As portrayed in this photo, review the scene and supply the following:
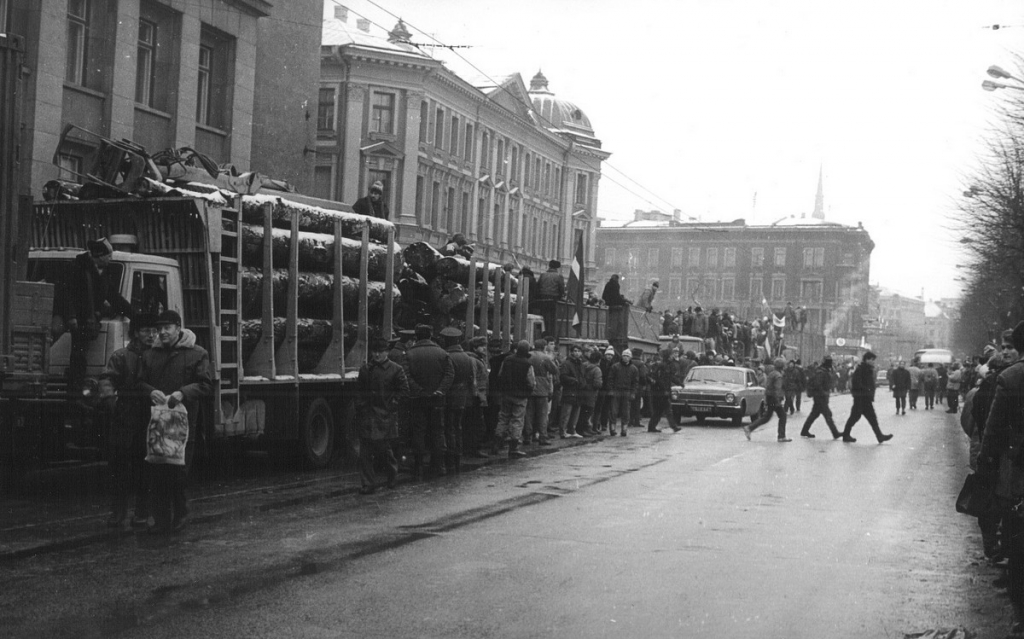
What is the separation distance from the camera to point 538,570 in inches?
337

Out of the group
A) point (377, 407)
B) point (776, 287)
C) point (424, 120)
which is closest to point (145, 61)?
point (377, 407)

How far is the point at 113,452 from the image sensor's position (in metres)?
10.1

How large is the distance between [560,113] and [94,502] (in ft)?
208

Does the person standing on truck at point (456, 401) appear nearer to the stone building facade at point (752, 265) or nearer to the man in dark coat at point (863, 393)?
the man in dark coat at point (863, 393)

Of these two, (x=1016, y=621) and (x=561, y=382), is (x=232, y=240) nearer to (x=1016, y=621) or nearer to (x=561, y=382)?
(x=1016, y=621)

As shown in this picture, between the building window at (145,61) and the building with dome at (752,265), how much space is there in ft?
265

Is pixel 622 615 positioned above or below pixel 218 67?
below

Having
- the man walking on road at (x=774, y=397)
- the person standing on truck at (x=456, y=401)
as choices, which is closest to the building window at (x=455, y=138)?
the man walking on road at (x=774, y=397)

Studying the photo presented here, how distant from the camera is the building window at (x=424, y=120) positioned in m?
53.3

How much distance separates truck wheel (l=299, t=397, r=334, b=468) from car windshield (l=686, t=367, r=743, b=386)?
16.3 meters

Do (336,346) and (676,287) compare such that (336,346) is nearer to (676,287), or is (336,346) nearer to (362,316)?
(362,316)

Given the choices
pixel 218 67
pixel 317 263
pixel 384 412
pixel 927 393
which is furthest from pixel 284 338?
→ pixel 927 393

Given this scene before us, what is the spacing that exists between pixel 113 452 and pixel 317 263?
5672 millimetres

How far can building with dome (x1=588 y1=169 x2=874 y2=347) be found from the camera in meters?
108
